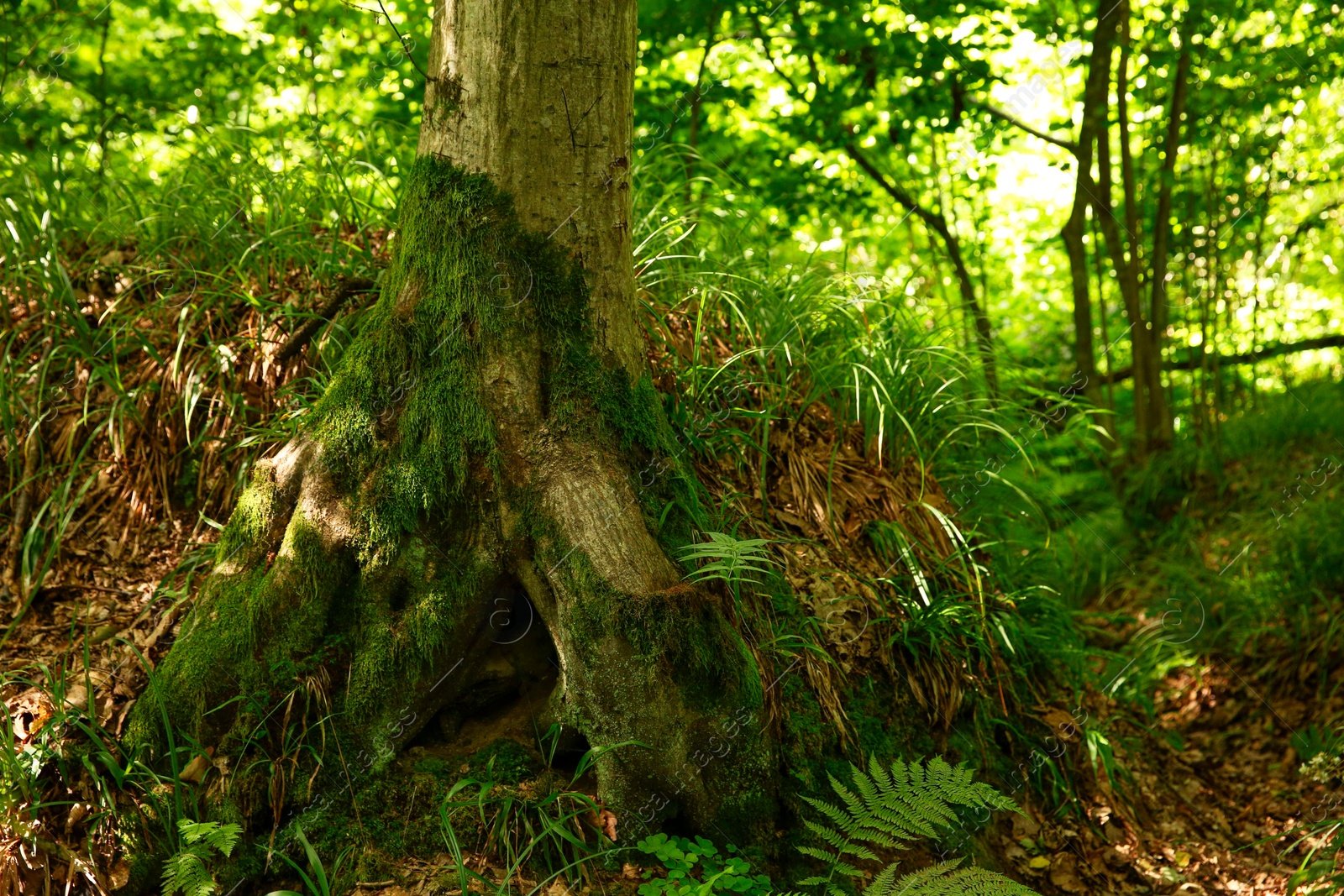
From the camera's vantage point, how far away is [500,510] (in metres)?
2.51

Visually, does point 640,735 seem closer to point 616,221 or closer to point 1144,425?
point 616,221

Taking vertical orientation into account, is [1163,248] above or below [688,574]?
above

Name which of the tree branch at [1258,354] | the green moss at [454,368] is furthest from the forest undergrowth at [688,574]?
the tree branch at [1258,354]

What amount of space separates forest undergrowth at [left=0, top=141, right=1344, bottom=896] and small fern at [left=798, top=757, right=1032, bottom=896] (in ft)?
0.08

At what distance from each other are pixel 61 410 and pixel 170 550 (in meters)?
0.75

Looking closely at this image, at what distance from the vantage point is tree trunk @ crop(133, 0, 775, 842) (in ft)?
7.97

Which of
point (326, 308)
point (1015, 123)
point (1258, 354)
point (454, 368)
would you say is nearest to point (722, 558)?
point (454, 368)

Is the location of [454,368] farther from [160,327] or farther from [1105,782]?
[1105,782]

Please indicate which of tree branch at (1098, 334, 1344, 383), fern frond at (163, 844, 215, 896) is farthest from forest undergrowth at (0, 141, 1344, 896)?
tree branch at (1098, 334, 1344, 383)

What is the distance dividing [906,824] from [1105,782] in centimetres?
162

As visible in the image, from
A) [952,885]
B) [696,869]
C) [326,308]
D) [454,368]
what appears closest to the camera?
[952,885]

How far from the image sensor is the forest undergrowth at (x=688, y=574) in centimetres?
236

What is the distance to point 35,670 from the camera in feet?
8.71

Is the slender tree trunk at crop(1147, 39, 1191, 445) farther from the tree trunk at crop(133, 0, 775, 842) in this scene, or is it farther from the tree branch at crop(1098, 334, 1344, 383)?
the tree trunk at crop(133, 0, 775, 842)
